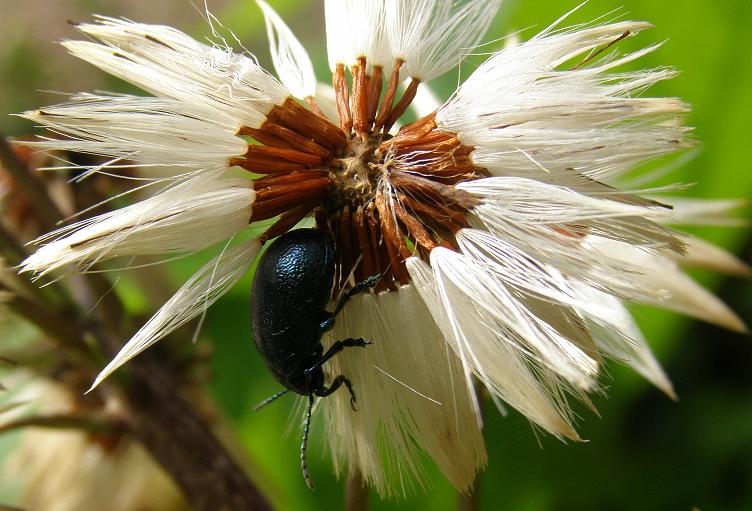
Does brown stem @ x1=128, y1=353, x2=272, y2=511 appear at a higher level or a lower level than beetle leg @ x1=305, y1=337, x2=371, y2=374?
lower

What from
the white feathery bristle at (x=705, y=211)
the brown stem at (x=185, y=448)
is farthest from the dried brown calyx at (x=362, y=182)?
the white feathery bristle at (x=705, y=211)

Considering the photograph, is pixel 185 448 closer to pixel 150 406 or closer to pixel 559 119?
pixel 150 406

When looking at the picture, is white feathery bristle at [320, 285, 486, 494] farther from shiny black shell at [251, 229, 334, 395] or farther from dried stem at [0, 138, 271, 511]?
dried stem at [0, 138, 271, 511]

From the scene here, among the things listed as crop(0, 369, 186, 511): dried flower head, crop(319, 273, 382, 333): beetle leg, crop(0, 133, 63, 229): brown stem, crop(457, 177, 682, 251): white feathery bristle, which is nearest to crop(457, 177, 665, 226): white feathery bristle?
crop(457, 177, 682, 251): white feathery bristle

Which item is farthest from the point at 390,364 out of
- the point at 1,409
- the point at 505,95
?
the point at 1,409

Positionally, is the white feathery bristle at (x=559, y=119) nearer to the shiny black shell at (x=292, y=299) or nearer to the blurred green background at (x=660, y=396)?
the shiny black shell at (x=292, y=299)

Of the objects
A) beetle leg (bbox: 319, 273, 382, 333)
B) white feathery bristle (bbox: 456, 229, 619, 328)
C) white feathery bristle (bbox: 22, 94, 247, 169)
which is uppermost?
white feathery bristle (bbox: 22, 94, 247, 169)
